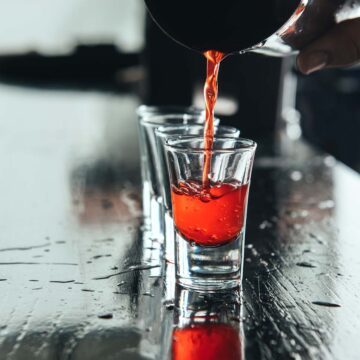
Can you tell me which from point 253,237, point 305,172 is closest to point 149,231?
point 253,237

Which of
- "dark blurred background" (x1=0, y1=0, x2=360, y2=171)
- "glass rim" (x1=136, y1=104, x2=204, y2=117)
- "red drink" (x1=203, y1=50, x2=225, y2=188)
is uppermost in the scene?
"red drink" (x1=203, y1=50, x2=225, y2=188)

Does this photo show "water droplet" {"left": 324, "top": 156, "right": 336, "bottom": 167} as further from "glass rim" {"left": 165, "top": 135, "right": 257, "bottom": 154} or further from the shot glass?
"glass rim" {"left": 165, "top": 135, "right": 257, "bottom": 154}

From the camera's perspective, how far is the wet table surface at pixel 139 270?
695 mm

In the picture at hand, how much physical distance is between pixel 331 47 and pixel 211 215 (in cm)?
41

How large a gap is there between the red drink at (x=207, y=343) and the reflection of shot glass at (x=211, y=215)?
0.11 m

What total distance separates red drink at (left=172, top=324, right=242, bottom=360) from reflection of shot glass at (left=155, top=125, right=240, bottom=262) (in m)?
0.21

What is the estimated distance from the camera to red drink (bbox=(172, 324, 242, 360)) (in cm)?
67

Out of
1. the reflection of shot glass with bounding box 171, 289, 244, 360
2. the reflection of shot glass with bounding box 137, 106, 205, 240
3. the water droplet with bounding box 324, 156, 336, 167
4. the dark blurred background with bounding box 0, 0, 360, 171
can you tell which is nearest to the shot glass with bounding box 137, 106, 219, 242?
the reflection of shot glass with bounding box 137, 106, 205, 240

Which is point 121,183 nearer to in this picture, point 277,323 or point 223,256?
point 223,256

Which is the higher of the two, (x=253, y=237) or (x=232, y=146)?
(x=232, y=146)

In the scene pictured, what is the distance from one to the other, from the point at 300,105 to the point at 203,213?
310cm

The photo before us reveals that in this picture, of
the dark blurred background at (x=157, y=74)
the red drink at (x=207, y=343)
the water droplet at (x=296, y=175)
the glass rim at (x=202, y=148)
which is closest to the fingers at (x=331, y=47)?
the glass rim at (x=202, y=148)

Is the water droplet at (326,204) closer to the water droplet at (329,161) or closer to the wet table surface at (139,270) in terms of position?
the wet table surface at (139,270)

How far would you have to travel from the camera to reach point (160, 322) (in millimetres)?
736
